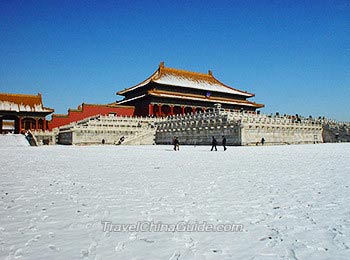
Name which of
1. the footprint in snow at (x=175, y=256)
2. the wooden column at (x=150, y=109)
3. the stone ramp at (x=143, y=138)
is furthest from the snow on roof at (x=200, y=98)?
the footprint in snow at (x=175, y=256)

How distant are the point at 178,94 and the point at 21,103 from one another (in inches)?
877

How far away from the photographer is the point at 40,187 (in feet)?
20.7

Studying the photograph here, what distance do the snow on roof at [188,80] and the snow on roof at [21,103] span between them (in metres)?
13.4

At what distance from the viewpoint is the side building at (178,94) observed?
42750 millimetres

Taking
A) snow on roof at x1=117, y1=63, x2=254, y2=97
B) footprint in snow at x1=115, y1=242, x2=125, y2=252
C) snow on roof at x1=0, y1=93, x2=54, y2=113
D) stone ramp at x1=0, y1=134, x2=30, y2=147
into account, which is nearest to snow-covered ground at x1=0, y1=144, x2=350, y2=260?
footprint in snow at x1=115, y1=242, x2=125, y2=252

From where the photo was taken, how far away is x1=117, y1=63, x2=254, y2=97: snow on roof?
149ft

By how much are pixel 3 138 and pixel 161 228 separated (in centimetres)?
3230

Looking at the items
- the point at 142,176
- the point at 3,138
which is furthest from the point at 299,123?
the point at 3,138

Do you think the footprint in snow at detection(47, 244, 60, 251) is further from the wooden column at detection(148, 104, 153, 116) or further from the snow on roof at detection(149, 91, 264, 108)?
the wooden column at detection(148, 104, 153, 116)

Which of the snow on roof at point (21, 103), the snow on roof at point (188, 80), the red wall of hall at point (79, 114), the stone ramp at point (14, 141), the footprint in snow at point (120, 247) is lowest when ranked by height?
the footprint in snow at point (120, 247)

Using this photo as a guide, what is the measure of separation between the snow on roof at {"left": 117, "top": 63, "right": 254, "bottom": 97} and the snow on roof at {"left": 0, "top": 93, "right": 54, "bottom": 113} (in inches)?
527

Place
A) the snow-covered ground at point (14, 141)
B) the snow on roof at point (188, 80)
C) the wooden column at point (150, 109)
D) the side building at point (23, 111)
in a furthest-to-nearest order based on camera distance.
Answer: the snow on roof at point (188, 80) < the wooden column at point (150, 109) < the side building at point (23, 111) < the snow-covered ground at point (14, 141)

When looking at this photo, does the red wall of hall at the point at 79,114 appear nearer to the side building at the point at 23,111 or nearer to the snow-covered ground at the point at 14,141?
the side building at the point at 23,111

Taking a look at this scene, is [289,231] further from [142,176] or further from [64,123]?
[64,123]
